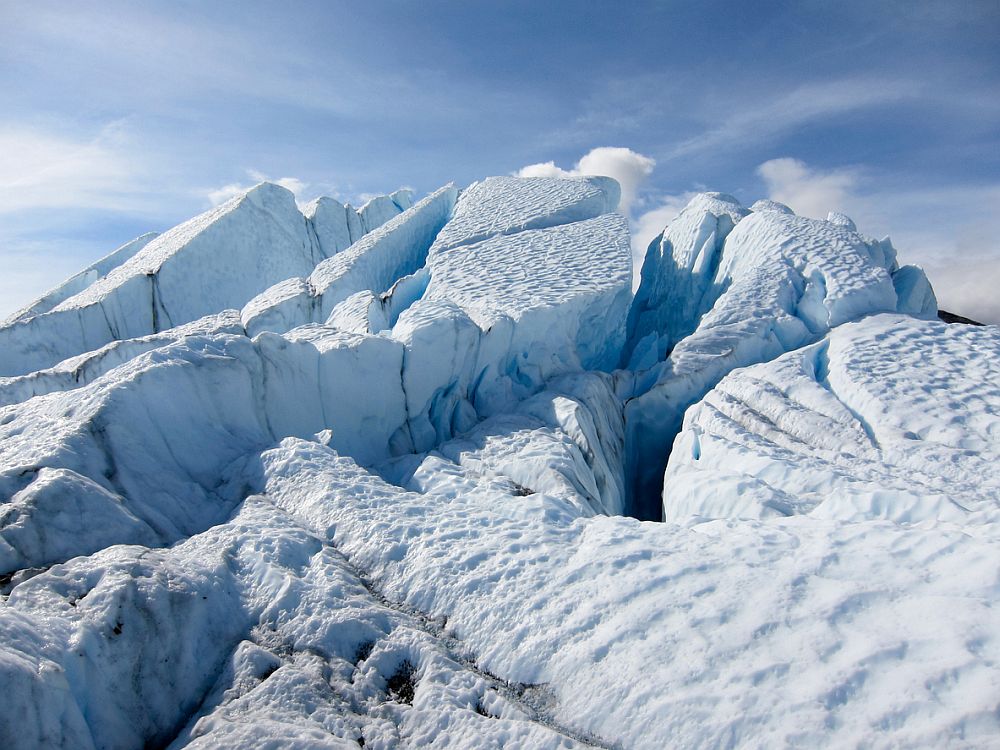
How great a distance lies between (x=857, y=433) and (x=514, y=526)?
443 centimetres

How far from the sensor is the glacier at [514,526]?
2977 millimetres

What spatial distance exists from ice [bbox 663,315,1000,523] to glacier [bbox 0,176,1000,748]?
0.12 feet

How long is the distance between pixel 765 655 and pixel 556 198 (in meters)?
12.5

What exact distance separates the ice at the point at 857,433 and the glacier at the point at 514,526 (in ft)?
0.12

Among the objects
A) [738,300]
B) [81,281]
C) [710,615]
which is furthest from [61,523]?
[81,281]

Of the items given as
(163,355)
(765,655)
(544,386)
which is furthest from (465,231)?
(765,655)

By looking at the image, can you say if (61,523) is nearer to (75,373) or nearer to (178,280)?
(75,373)

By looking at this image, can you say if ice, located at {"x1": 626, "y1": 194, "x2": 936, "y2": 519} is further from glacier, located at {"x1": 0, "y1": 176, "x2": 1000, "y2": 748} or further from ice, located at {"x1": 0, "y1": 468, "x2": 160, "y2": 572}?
ice, located at {"x1": 0, "y1": 468, "x2": 160, "y2": 572}

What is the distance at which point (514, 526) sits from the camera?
4.61 meters

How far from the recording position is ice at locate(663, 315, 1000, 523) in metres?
5.57

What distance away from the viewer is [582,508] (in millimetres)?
5578

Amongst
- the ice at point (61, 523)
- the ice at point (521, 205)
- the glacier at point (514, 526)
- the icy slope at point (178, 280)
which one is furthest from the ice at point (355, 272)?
the ice at point (61, 523)

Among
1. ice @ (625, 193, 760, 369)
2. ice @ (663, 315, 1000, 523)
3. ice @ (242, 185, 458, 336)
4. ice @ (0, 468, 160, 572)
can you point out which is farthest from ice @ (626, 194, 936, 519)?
ice @ (0, 468, 160, 572)

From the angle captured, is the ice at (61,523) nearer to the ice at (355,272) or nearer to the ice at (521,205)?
the ice at (355,272)
